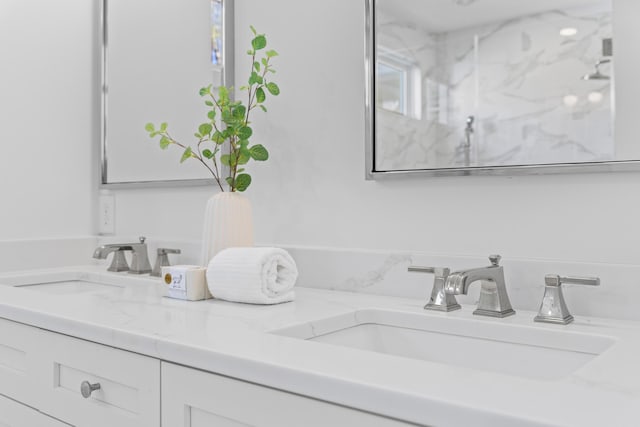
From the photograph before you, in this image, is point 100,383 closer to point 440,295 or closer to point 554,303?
point 440,295

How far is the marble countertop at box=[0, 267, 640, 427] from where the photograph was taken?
57 centimetres

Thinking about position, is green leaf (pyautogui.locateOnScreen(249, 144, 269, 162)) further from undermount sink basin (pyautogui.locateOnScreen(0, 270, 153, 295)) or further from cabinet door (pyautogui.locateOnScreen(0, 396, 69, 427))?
cabinet door (pyautogui.locateOnScreen(0, 396, 69, 427))

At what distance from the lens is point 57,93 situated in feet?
6.12

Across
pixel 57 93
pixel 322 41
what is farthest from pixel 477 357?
pixel 57 93

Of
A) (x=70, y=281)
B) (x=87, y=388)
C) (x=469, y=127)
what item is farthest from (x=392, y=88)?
(x=70, y=281)

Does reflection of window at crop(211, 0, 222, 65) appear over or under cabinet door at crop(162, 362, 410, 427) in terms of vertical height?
over

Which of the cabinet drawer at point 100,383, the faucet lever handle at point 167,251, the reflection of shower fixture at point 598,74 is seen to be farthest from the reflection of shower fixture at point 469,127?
the faucet lever handle at point 167,251

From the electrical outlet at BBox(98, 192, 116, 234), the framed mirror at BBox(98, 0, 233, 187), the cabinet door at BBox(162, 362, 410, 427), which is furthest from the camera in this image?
the electrical outlet at BBox(98, 192, 116, 234)

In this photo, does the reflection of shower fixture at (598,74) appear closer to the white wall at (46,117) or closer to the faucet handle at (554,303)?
the faucet handle at (554,303)

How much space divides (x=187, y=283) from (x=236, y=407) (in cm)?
49

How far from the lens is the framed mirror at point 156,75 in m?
1.66

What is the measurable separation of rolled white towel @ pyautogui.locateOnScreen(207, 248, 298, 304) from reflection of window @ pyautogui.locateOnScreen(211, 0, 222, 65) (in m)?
0.67

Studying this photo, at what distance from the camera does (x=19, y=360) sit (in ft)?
3.74

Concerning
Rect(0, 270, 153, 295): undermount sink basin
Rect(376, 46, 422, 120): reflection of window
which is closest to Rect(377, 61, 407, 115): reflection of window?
Rect(376, 46, 422, 120): reflection of window
